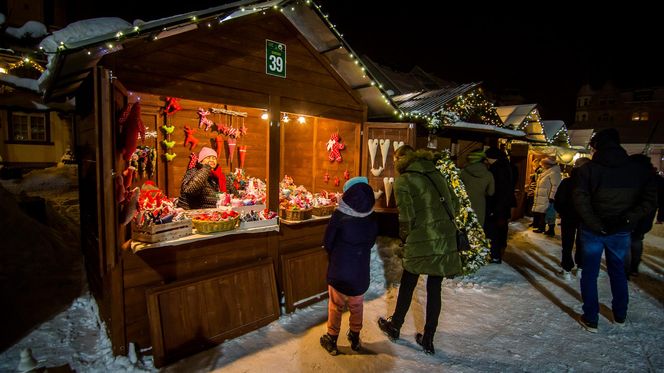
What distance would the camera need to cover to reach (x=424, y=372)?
3.63 m

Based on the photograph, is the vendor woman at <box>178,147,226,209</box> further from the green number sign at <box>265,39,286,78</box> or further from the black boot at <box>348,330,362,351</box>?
the black boot at <box>348,330,362,351</box>

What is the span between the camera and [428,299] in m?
3.92

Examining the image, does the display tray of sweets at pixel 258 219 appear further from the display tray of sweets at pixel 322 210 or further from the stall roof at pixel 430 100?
the stall roof at pixel 430 100

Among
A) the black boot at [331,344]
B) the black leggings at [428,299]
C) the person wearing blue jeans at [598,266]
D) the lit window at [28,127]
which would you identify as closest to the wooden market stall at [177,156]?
the black boot at [331,344]

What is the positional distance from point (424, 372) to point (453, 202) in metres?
1.98

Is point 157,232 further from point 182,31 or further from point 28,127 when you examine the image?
point 28,127

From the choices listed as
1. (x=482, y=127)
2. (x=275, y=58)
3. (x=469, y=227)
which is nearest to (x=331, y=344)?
(x=469, y=227)

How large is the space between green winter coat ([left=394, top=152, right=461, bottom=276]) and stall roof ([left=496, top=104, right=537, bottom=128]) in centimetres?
952

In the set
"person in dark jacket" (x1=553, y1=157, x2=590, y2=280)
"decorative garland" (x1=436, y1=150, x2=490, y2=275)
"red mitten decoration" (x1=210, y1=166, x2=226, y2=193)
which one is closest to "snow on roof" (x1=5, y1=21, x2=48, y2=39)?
"red mitten decoration" (x1=210, y1=166, x2=226, y2=193)

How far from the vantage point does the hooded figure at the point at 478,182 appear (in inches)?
264

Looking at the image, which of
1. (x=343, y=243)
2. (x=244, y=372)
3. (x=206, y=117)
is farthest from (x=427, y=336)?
(x=206, y=117)

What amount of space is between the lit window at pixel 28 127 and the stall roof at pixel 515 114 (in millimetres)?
25761

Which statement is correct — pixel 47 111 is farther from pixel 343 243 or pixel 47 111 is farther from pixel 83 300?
pixel 343 243

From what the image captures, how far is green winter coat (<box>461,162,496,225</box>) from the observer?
6711 mm
